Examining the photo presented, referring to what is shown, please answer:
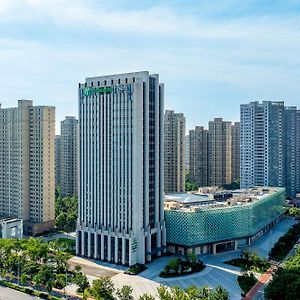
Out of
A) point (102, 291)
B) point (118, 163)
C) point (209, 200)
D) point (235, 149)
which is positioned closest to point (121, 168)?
point (118, 163)

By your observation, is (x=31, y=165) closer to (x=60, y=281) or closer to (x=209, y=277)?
(x=60, y=281)

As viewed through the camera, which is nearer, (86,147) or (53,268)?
(53,268)

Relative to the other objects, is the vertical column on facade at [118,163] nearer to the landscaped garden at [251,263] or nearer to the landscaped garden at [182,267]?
the landscaped garden at [182,267]

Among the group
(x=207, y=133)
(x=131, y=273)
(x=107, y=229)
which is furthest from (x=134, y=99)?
(x=207, y=133)

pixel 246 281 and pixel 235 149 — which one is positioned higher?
pixel 235 149

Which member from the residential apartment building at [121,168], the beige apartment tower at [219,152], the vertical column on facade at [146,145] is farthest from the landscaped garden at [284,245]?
the beige apartment tower at [219,152]

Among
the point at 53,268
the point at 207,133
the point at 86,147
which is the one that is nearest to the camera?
the point at 53,268

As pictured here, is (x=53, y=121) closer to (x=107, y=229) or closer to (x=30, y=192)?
(x=30, y=192)
